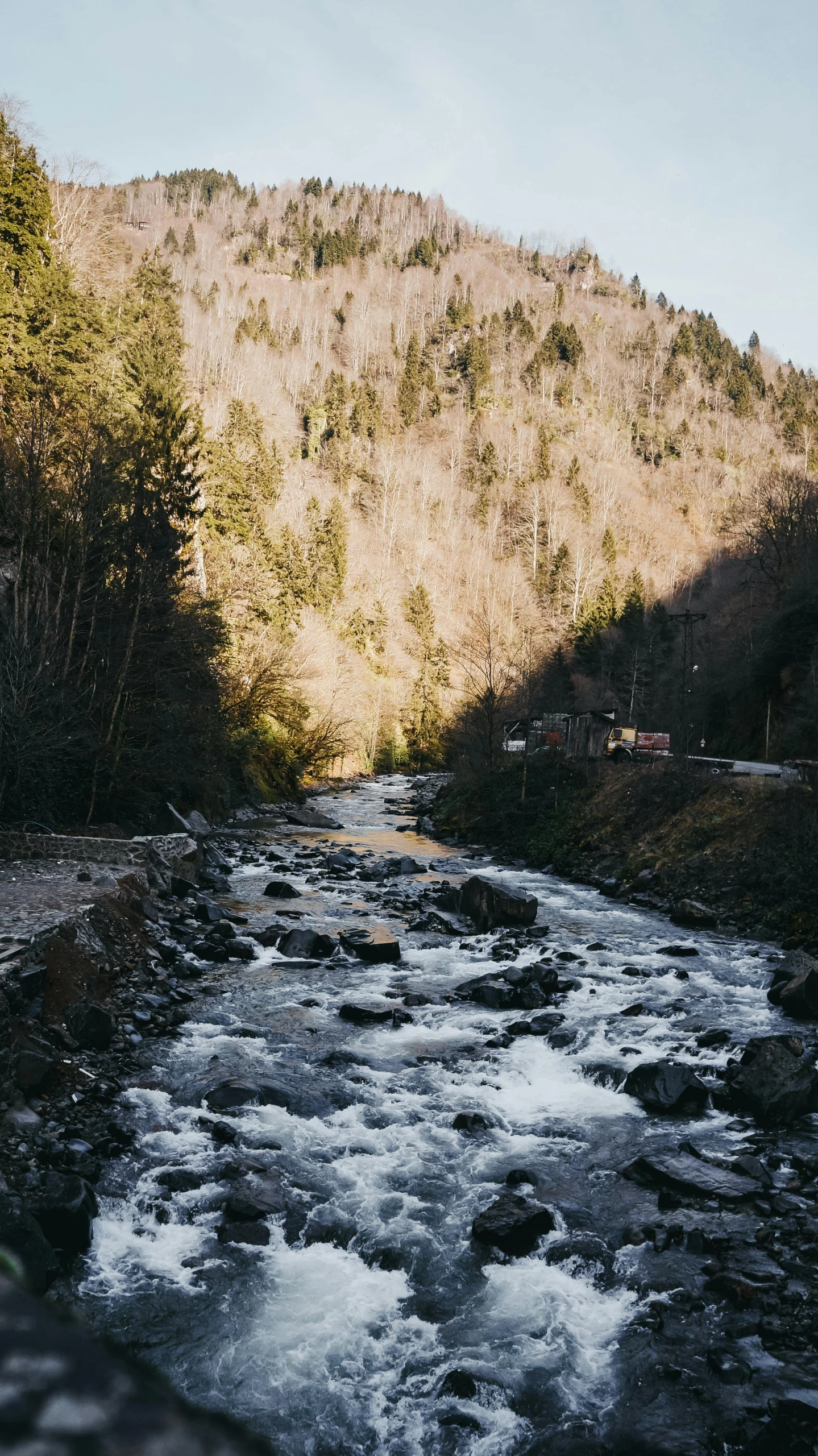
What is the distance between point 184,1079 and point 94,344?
107 ft

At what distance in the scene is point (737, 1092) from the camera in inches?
398

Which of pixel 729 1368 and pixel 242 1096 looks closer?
pixel 729 1368

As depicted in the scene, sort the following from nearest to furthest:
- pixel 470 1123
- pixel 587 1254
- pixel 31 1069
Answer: pixel 587 1254, pixel 31 1069, pixel 470 1123

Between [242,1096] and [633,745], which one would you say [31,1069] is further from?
[633,745]

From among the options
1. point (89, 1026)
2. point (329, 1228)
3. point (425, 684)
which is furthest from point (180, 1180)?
point (425, 684)

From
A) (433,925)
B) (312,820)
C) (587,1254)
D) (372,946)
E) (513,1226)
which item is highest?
(312,820)

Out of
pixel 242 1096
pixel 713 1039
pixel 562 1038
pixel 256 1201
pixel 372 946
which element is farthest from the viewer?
pixel 372 946

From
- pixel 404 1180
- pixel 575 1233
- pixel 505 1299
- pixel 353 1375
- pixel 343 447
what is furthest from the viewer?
pixel 343 447

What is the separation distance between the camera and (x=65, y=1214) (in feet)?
23.0

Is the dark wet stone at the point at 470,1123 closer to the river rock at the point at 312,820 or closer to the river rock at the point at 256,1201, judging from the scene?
the river rock at the point at 256,1201

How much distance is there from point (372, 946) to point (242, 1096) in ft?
20.8

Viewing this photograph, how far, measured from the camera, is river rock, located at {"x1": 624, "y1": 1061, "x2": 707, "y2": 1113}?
10.0 metres

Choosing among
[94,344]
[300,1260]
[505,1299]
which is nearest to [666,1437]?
[505,1299]

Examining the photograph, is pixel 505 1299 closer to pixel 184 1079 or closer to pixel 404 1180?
pixel 404 1180
